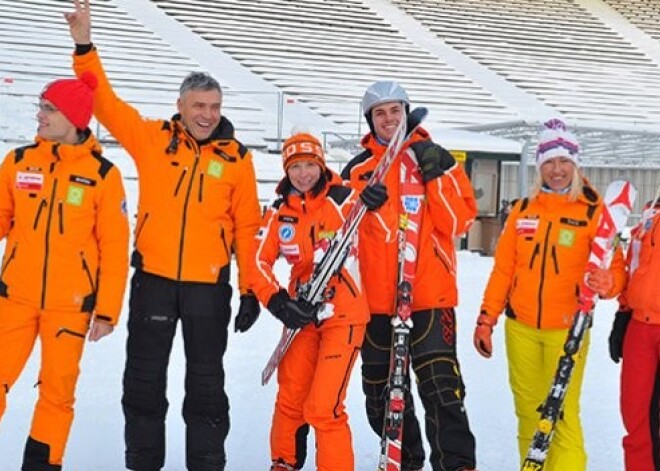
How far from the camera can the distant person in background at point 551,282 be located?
2.80 meters

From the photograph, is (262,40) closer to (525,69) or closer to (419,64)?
(419,64)

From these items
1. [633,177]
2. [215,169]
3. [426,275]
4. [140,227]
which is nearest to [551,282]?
[426,275]

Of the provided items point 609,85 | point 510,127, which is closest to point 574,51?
point 609,85

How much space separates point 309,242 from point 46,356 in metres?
1.00

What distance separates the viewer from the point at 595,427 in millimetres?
3912

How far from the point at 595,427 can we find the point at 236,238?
→ 83.0 inches

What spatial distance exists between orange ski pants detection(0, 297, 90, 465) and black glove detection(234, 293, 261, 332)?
576mm

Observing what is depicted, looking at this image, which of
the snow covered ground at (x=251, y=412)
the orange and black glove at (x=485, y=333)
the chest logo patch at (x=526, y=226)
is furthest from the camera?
the snow covered ground at (x=251, y=412)

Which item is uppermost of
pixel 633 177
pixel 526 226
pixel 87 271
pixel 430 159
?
pixel 633 177

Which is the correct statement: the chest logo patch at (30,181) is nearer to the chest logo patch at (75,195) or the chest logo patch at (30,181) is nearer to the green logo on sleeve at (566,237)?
the chest logo patch at (75,195)

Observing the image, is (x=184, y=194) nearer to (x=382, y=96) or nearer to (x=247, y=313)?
(x=247, y=313)

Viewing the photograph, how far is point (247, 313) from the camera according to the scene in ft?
9.68

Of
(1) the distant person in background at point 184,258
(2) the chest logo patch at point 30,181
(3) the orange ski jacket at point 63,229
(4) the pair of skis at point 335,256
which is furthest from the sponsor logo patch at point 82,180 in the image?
(4) the pair of skis at point 335,256

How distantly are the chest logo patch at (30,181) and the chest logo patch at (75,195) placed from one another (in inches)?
3.9
